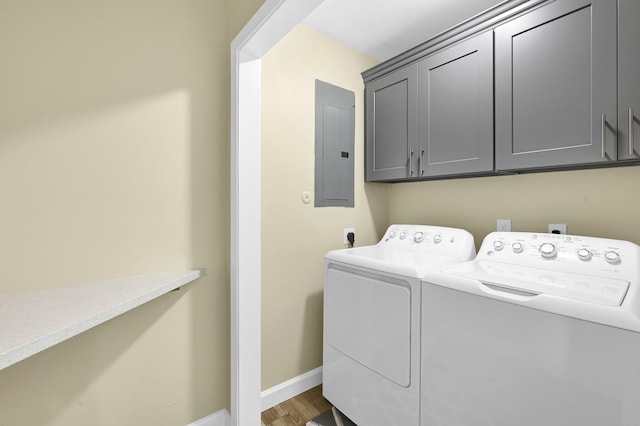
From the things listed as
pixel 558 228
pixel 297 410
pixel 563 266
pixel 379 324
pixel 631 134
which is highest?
pixel 631 134

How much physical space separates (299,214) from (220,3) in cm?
133

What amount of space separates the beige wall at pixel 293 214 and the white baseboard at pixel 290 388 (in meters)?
0.04

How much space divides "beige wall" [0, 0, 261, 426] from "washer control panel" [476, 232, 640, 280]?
1501mm

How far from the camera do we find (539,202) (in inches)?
63.3

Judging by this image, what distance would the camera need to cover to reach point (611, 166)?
1.33 meters

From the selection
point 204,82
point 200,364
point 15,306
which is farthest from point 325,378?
point 204,82

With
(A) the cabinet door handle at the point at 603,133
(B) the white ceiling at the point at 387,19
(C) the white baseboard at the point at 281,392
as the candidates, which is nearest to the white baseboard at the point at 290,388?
(C) the white baseboard at the point at 281,392

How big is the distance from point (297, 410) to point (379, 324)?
90cm

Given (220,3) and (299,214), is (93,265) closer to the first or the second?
(299,214)

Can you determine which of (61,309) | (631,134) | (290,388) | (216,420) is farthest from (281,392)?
(631,134)

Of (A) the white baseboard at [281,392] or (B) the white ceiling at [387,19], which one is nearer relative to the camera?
(A) the white baseboard at [281,392]

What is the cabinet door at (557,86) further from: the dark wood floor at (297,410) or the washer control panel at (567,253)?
the dark wood floor at (297,410)

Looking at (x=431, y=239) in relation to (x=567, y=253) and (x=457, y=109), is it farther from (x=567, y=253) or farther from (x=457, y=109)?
(x=457, y=109)

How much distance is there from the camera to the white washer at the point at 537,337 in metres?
0.79
